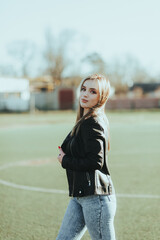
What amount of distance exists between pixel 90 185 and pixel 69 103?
4887 centimetres

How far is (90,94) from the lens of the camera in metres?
2.95

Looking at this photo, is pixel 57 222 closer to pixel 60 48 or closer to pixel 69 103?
pixel 69 103

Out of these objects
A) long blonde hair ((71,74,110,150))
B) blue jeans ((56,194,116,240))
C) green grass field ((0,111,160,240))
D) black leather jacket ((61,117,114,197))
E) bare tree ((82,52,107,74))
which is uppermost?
bare tree ((82,52,107,74))

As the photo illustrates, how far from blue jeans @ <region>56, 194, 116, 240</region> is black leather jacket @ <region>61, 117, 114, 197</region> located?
0.07 metres

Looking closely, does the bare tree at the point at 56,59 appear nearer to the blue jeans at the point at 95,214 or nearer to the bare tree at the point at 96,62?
the bare tree at the point at 96,62

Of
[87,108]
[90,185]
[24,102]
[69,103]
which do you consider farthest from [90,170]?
[69,103]

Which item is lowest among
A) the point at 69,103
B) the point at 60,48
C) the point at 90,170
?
the point at 69,103

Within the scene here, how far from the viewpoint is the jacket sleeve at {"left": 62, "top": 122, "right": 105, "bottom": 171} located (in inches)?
110

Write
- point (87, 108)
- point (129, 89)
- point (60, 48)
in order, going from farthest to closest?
point (129, 89)
point (60, 48)
point (87, 108)

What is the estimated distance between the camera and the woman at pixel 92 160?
9.21 feet

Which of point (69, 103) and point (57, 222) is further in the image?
point (69, 103)

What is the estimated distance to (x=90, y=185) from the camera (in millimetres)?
2840

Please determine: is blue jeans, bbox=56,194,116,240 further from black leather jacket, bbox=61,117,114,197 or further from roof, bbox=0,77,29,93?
roof, bbox=0,77,29,93

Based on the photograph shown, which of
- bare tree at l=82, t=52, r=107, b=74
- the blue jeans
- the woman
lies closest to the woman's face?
the woman
